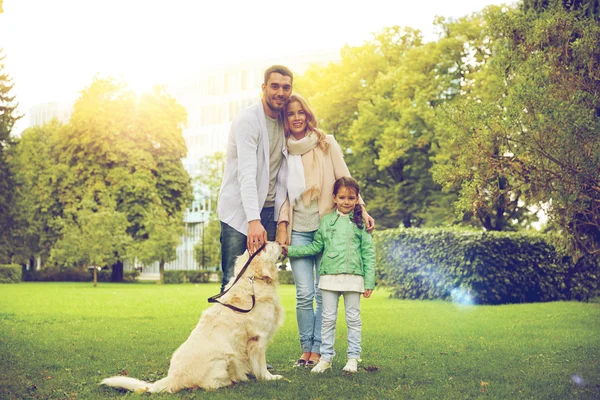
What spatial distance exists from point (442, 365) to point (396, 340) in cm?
247

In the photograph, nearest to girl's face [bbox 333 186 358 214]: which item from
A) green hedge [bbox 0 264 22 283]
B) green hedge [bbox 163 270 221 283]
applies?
green hedge [bbox 0 264 22 283]

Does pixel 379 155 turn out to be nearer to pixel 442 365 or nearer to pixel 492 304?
pixel 492 304

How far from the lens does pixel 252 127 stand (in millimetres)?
6371

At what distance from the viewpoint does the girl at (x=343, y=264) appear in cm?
636

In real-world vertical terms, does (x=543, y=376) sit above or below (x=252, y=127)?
below

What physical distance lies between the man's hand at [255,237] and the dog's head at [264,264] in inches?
2.7

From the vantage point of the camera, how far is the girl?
636 centimetres

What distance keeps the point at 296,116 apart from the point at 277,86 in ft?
1.30

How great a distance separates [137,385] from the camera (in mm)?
5461

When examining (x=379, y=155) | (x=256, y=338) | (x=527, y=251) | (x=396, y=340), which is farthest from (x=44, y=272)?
(x=256, y=338)

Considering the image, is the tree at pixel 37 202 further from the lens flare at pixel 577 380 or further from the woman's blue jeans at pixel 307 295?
the lens flare at pixel 577 380

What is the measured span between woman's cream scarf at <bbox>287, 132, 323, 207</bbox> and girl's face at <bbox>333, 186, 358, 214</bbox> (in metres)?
0.24

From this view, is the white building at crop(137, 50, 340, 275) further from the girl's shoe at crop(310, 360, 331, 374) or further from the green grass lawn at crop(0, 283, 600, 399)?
the girl's shoe at crop(310, 360, 331, 374)

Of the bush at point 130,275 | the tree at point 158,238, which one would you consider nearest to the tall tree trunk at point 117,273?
the bush at point 130,275
